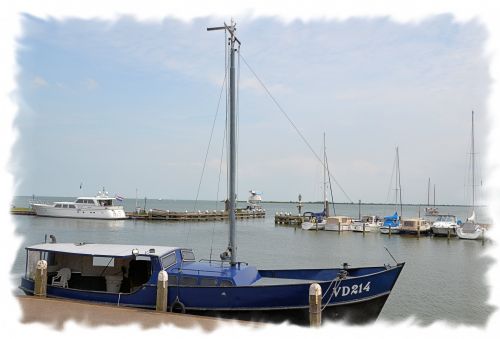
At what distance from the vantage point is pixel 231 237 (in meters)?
15.3

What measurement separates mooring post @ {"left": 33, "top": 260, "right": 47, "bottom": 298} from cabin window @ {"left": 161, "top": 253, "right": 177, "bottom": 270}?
3958mm

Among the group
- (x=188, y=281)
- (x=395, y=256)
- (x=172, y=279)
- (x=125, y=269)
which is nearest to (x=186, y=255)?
(x=172, y=279)

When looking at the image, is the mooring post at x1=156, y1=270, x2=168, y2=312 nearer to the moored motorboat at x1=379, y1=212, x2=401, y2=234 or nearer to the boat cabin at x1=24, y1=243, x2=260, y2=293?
the boat cabin at x1=24, y1=243, x2=260, y2=293

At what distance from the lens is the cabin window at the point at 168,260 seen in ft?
46.2

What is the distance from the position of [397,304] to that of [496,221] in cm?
1156

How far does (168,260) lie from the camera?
1443cm

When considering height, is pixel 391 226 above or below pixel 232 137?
below

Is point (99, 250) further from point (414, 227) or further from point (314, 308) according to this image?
point (414, 227)

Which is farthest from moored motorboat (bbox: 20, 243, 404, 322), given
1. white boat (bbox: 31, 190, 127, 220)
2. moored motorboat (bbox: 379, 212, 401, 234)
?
white boat (bbox: 31, 190, 127, 220)

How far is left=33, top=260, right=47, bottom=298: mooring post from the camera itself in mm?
14320

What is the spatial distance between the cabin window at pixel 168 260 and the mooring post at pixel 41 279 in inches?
156

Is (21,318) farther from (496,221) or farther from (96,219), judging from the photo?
(96,219)

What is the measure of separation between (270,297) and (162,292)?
3212 millimetres

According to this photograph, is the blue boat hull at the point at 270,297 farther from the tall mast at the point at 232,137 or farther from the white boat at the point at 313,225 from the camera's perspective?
the white boat at the point at 313,225
